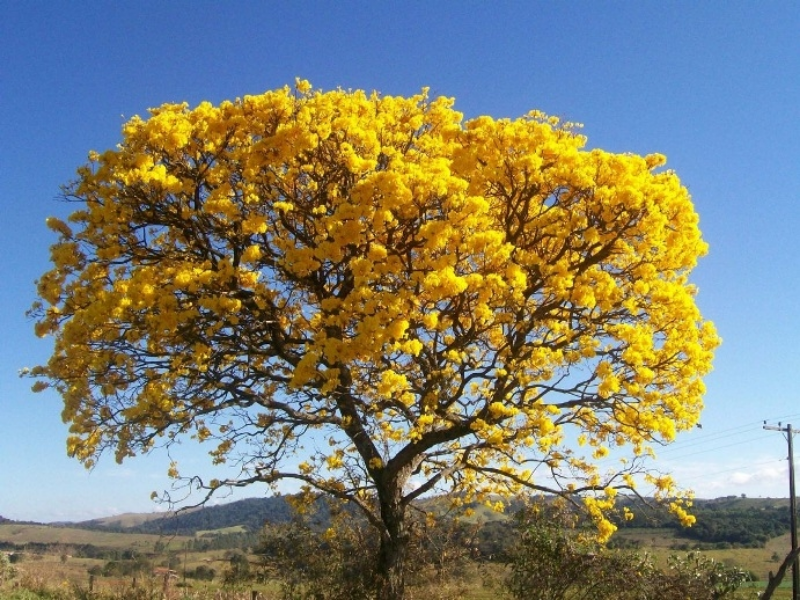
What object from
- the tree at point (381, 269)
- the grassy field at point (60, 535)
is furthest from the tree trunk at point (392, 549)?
the grassy field at point (60, 535)

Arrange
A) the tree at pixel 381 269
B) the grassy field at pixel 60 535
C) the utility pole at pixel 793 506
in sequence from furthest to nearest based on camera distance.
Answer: the grassy field at pixel 60 535
the utility pole at pixel 793 506
the tree at pixel 381 269

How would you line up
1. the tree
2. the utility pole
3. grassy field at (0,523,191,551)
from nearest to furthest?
the tree, the utility pole, grassy field at (0,523,191,551)

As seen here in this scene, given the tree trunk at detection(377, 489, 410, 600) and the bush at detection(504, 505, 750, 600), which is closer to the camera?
the bush at detection(504, 505, 750, 600)

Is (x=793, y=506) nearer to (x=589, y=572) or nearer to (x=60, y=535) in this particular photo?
(x=589, y=572)

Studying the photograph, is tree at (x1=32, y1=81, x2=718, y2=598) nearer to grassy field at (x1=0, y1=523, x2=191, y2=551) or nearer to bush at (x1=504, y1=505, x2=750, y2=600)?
bush at (x1=504, y1=505, x2=750, y2=600)

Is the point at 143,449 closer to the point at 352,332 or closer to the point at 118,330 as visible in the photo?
the point at 118,330

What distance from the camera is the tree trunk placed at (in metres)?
13.4

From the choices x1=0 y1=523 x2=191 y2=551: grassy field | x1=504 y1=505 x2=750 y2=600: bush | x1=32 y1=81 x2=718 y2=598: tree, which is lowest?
x1=0 y1=523 x2=191 y2=551: grassy field

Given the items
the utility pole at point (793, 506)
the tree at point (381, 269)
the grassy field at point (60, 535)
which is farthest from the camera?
the grassy field at point (60, 535)

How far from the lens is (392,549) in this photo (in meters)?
14.0

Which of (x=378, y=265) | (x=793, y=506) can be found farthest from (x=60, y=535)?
(x=378, y=265)

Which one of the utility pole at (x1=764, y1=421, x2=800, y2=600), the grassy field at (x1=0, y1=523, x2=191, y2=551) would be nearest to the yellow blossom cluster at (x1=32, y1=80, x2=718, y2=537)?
the utility pole at (x1=764, y1=421, x2=800, y2=600)

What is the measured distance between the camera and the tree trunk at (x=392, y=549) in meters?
13.4

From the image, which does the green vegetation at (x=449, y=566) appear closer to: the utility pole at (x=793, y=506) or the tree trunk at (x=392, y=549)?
the tree trunk at (x=392, y=549)
